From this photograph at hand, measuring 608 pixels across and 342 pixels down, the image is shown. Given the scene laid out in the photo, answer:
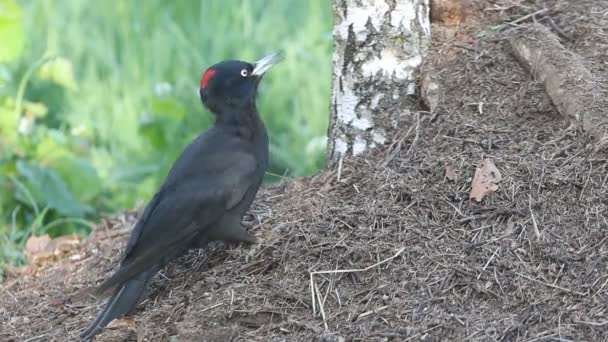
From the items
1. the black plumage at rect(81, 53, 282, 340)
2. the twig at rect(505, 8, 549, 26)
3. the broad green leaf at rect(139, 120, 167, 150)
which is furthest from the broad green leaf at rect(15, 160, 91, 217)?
the twig at rect(505, 8, 549, 26)

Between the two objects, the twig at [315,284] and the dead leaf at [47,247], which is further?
the dead leaf at [47,247]

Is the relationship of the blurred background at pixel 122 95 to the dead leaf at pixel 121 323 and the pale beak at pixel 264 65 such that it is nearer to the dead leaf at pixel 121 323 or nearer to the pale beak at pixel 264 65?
the pale beak at pixel 264 65

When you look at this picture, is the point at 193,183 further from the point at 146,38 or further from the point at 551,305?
the point at 146,38

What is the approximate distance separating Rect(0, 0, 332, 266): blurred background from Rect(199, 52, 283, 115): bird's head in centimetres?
131

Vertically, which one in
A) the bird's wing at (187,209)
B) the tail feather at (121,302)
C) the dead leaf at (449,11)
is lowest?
the tail feather at (121,302)

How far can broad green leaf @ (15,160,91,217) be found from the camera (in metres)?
6.08

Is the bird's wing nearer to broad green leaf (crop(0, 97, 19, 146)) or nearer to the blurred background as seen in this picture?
the blurred background

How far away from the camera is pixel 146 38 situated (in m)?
7.97

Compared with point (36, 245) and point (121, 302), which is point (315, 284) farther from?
point (36, 245)

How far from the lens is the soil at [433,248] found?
3.65 metres

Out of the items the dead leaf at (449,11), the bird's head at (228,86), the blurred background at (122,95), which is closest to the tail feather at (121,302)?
the bird's head at (228,86)

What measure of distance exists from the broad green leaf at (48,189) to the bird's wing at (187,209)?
6.00 feet

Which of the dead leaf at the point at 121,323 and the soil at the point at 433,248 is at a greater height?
the soil at the point at 433,248

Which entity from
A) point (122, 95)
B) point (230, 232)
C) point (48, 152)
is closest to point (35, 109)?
point (48, 152)
